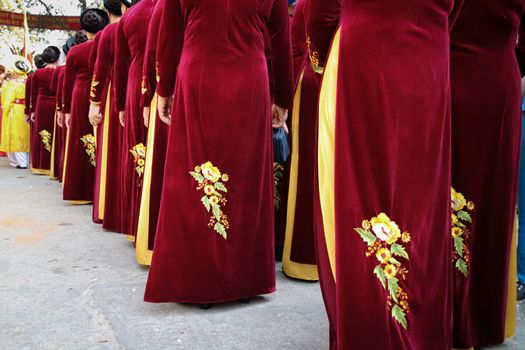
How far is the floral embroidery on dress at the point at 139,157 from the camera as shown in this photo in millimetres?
3357

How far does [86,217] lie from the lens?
4418 mm

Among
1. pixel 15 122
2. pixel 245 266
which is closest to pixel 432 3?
→ pixel 245 266

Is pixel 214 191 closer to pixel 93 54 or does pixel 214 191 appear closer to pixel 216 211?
pixel 216 211

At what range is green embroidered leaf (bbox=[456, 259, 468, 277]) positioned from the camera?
67.7 inches

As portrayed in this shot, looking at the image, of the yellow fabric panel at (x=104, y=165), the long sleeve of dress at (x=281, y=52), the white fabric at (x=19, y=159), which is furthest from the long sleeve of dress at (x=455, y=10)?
the white fabric at (x=19, y=159)

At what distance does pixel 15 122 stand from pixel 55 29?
348 inches

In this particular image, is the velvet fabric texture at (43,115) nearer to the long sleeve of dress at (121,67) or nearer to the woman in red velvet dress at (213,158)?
the long sleeve of dress at (121,67)

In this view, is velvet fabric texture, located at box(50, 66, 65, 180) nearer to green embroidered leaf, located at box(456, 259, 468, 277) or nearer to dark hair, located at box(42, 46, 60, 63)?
dark hair, located at box(42, 46, 60, 63)

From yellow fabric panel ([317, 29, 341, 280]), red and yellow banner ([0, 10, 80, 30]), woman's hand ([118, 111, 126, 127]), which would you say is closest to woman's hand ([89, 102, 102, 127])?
woman's hand ([118, 111, 126, 127])

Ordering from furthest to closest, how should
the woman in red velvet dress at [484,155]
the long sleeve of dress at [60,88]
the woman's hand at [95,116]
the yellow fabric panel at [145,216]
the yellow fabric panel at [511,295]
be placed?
the long sleeve of dress at [60,88] → the woman's hand at [95,116] → the yellow fabric panel at [145,216] → the yellow fabric panel at [511,295] → the woman in red velvet dress at [484,155]

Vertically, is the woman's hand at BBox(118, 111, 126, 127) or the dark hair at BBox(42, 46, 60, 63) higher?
the dark hair at BBox(42, 46, 60, 63)

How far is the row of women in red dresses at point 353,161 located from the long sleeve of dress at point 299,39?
12 millimetres

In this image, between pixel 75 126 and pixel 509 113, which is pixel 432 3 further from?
pixel 75 126

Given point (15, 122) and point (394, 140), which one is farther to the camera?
point (15, 122)
